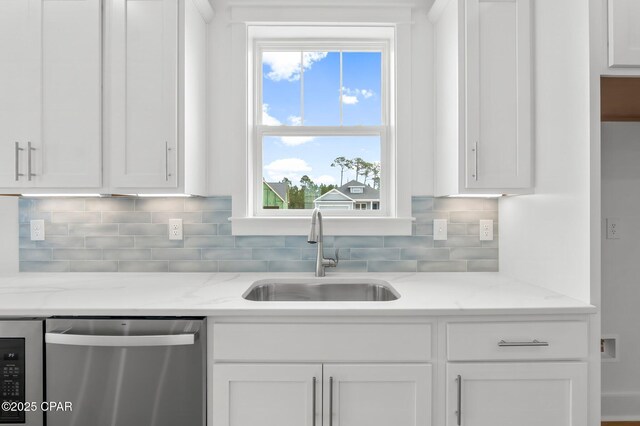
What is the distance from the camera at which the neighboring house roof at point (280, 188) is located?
2303mm

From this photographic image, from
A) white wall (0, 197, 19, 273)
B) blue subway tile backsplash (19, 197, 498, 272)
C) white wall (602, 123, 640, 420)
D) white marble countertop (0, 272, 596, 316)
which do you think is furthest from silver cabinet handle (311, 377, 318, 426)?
white wall (0, 197, 19, 273)

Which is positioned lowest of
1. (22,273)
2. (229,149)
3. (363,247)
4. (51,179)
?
(22,273)

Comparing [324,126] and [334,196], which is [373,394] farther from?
[324,126]

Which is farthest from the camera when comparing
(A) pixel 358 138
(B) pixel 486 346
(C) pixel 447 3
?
(A) pixel 358 138

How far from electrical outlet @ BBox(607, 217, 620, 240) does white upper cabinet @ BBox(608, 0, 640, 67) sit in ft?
3.25

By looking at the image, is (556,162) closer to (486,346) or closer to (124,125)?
(486,346)

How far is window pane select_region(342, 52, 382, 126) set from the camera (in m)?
2.30

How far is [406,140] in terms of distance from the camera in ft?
7.12

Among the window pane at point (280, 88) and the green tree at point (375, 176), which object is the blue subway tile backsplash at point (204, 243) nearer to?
the green tree at point (375, 176)

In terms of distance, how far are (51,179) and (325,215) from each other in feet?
4.56

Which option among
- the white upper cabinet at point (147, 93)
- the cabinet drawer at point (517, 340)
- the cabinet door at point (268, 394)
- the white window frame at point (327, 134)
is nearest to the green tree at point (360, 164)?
the white window frame at point (327, 134)

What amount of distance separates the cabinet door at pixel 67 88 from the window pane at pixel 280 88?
0.88m

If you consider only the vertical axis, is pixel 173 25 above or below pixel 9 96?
above

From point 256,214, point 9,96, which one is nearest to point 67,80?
point 9,96
